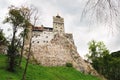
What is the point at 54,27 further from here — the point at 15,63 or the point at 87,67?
the point at 15,63

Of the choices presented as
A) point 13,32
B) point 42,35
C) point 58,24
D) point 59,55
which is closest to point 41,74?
point 13,32

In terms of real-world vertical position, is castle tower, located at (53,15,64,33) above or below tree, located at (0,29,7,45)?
above

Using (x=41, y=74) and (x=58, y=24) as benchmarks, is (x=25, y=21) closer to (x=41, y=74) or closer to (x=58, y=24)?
(x=41, y=74)

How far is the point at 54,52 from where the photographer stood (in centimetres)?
10419

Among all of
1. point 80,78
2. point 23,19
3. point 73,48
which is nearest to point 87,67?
point 73,48

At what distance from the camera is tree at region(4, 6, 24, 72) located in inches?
2785

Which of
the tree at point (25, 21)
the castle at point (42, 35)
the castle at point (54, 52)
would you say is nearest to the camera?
the tree at point (25, 21)

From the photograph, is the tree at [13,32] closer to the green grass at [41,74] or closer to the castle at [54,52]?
the green grass at [41,74]

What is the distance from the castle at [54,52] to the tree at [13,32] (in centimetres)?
2031

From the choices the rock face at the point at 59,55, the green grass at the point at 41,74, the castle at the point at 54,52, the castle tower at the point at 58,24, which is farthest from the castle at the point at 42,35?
the green grass at the point at 41,74

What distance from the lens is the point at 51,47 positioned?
345ft

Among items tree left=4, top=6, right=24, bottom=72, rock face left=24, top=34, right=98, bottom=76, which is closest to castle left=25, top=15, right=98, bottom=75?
rock face left=24, top=34, right=98, bottom=76

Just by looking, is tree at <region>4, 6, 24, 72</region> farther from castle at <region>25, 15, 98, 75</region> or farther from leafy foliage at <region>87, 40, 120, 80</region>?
leafy foliage at <region>87, 40, 120, 80</region>

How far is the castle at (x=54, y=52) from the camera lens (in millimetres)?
100000
